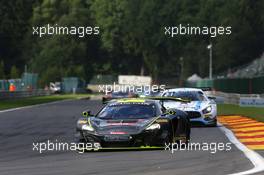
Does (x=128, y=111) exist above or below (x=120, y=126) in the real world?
above

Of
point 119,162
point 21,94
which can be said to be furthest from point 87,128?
point 21,94

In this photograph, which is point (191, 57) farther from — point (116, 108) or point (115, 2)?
point (116, 108)

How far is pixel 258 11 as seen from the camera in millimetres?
120125

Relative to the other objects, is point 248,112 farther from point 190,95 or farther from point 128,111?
point 128,111

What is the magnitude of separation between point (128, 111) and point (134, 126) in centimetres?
126

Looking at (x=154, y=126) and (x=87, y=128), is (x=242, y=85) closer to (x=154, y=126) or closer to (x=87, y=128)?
(x=154, y=126)

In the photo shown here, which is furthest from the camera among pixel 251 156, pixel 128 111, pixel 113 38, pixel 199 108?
pixel 113 38

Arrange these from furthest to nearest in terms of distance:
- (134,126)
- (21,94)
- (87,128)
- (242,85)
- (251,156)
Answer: (21,94), (242,85), (87,128), (134,126), (251,156)

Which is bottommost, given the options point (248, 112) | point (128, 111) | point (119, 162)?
point (248, 112)

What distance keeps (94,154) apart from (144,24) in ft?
402

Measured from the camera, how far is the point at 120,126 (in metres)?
15.5

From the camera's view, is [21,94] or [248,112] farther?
[21,94]

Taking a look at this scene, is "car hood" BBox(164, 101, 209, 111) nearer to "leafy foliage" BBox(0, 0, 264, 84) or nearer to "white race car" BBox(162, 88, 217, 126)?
"white race car" BBox(162, 88, 217, 126)

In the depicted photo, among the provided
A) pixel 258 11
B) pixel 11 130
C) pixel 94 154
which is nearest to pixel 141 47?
pixel 258 11
